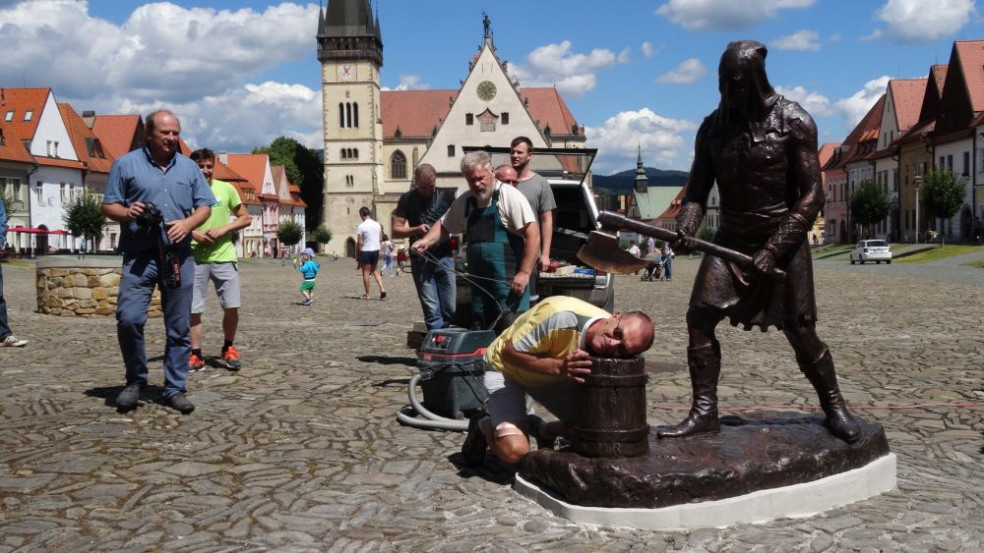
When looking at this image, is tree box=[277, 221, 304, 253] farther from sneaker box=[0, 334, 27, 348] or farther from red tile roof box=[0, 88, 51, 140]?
sneaker box=[0, 334, 27, 348]

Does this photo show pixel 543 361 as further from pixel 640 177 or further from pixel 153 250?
pixel 640 177

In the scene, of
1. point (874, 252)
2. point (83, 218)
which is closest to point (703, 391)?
point (874, 252)

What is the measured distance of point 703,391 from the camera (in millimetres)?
4789

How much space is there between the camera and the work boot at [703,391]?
4.75m

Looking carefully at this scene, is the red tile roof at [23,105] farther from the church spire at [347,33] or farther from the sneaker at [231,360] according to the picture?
the sneaker at [231,360]

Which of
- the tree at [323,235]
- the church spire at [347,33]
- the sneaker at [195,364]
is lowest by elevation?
the sneaker at [195,364]

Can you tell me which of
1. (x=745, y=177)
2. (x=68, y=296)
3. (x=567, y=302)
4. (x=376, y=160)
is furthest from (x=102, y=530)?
(x=376, y=160)

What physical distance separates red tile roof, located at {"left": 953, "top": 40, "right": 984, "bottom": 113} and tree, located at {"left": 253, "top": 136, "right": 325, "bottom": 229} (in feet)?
224

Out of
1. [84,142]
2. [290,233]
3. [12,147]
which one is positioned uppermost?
[84,142]

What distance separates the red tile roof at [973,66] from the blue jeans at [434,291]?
58490 mm

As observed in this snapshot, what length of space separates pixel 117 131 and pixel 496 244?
75270 millimetres

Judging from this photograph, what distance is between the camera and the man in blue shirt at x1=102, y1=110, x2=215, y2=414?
21.1ft

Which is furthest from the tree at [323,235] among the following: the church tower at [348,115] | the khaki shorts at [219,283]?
the khaki shorts at [219,283]

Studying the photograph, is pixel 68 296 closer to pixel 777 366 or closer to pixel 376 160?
pixel 777 366
